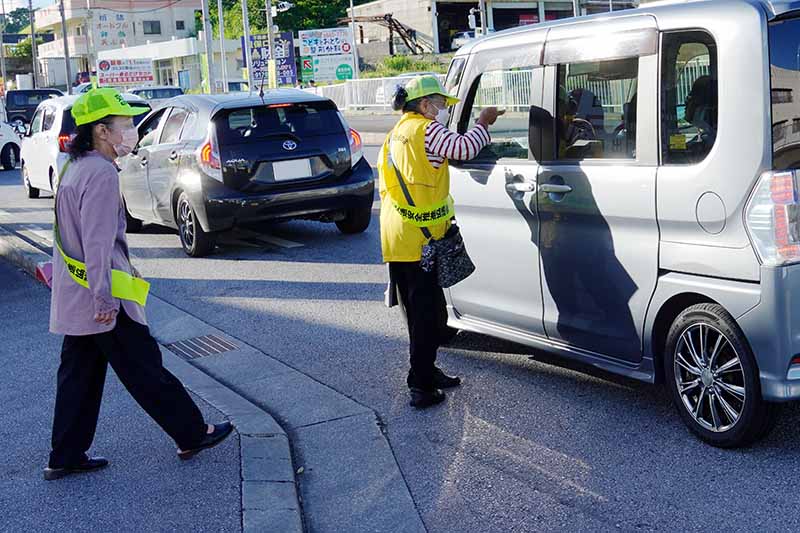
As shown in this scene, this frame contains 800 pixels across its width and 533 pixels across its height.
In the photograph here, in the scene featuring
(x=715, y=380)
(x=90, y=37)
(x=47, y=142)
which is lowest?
(x=715, y=380)

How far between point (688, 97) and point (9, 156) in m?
25.6

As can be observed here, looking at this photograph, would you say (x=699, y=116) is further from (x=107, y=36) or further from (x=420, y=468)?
(x=107, y=36)

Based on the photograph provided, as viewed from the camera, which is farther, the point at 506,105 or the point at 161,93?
the point at 161,93

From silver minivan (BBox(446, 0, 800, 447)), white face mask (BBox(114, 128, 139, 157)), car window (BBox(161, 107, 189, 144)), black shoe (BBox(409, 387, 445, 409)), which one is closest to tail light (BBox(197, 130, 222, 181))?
car window (BBox(161, 107, 189, 144))

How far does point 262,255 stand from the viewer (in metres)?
11.3

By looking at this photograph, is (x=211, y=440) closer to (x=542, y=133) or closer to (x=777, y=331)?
(x=542, y=133)

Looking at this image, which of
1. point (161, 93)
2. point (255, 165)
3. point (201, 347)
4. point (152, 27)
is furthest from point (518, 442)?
point (152, 27)

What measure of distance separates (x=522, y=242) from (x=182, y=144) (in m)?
6.27

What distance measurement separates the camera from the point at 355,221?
11.9 meters

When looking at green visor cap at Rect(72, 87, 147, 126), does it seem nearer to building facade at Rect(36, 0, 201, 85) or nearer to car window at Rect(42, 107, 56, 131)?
car window at Rect(42, 107, 56, 131)

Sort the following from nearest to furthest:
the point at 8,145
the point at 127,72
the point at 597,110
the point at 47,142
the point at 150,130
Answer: the point at 597,110 → the point at 150,130 → the point at 47,142 → the point at 8,145 → the point at 127,72

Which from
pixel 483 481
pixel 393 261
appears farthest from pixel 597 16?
pixel 483 481

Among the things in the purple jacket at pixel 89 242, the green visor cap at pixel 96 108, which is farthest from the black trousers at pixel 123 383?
the green visor cap at pixel 96 108

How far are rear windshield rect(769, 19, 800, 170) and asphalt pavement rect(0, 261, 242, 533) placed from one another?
279 cm
